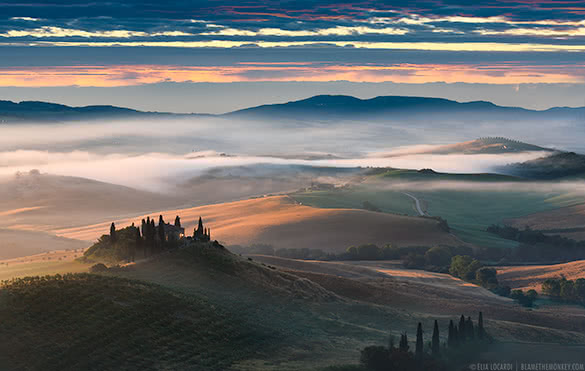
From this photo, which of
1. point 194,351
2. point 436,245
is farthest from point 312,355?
point 436,245

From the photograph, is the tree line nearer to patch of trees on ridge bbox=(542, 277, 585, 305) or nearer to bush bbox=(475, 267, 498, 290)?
bush bbox=(475, 267, 498, 290)

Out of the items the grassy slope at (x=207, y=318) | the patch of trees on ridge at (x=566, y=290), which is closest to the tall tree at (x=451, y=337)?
the grassy slope at (x=207, y=318)

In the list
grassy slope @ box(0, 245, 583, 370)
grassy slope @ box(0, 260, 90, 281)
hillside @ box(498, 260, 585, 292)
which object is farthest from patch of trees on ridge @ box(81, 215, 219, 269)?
hillside @ box(498, 260, 585, 292)

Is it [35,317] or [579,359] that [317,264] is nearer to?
[579,359]

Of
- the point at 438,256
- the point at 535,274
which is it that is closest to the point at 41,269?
the point at 535,274

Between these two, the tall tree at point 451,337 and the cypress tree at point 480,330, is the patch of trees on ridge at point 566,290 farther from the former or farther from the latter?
the tall tree at point 451,337

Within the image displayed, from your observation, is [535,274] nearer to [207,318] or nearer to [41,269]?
[207,318]
